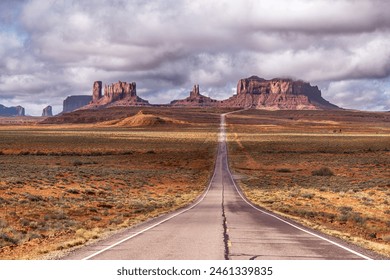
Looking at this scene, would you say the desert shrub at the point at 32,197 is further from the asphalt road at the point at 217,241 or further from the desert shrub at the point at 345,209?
the desert shrub at the point at 345,209

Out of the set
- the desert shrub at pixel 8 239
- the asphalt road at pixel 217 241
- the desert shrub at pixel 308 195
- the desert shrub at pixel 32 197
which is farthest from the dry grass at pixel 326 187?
the desert shrub at pixel 32 197

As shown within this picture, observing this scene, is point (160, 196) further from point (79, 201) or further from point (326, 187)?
point (326, 187)

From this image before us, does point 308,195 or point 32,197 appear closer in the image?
point 32,197

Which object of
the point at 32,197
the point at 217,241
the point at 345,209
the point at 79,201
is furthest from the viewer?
the point at 79,201

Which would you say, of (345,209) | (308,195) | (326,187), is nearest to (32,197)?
(345,209)

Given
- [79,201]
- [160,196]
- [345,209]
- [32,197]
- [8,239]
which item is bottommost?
[160,196]

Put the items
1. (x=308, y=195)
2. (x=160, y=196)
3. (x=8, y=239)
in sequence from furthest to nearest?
(x=160, y=196), (x=308, y=195), (x=8, y=239)

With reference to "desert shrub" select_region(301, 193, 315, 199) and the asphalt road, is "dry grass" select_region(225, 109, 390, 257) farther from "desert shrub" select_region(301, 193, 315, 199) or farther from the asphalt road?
the asphalt road

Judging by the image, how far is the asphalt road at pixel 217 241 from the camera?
501 inches

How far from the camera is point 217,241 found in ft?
49.8

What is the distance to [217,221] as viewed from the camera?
70.2 feet

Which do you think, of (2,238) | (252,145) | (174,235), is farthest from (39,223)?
(252,145)

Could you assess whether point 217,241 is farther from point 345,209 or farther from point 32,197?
point 32,197

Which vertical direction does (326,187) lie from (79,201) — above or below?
below
